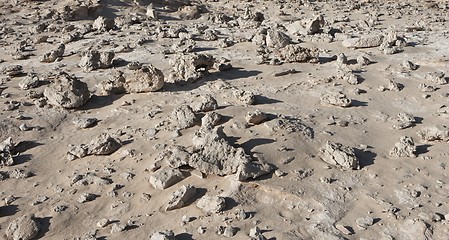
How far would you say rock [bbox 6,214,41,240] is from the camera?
4.63 meters

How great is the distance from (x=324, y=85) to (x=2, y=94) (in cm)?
506

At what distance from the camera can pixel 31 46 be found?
9.88m

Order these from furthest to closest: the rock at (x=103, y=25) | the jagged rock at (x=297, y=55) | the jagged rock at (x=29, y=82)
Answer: the rock at (x=103, y=25)
the jagged rock at (x=297, y=55)
the jagged rock at (x=29, y=82)

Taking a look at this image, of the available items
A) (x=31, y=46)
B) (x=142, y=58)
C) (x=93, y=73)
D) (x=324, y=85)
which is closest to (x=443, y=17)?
(x=324, y=85)

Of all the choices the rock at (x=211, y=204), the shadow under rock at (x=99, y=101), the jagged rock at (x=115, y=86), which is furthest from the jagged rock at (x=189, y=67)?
the rock at (x=211, y=204)

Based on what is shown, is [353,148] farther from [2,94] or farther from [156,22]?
[156,22]

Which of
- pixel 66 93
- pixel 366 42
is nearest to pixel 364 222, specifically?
pixel 66 93

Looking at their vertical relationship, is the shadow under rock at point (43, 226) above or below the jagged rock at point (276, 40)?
below

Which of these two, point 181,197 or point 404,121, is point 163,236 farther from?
point 404,121

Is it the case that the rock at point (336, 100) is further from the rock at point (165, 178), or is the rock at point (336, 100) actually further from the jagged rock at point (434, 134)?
the rock at point (165, 178)

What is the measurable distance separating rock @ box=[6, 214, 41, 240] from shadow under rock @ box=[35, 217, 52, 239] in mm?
37

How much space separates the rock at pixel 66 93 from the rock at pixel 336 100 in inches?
139

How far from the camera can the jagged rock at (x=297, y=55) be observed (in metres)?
8.33

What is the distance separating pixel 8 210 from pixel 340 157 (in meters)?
3.73
